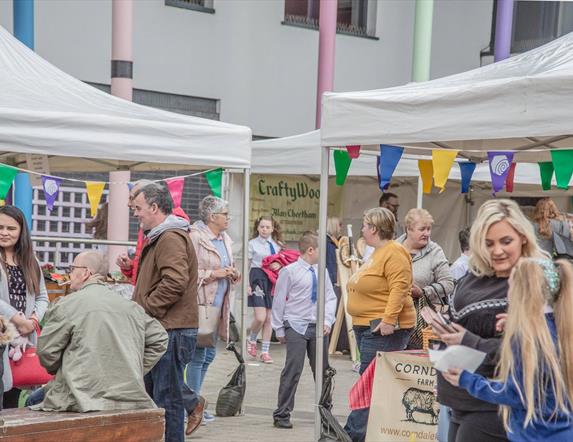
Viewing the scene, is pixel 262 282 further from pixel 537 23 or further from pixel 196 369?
pixel 537 23

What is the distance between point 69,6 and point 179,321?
8.68 meters

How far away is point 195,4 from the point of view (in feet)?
54.6

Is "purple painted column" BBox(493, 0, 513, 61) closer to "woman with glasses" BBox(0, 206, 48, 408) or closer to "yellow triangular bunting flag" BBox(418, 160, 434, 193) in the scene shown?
"yellow triangular bunting flag" BBox(418, 160, 434, 193)

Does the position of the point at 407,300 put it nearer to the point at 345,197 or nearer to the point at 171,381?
the point at 171,381

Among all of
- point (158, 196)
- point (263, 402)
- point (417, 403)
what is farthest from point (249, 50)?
point (417, 403)

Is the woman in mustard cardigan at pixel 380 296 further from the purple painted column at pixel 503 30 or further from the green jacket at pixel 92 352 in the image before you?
the purple painted column at pixel 503 30

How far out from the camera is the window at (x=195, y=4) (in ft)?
53.2

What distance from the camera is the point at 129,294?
29.7 feet

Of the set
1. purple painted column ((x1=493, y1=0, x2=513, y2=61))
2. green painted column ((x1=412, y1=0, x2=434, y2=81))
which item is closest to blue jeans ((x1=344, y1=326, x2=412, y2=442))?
green painted column ((x1=412, y1=0, x2=434, y2=81))

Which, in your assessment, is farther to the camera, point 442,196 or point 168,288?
point 442,196

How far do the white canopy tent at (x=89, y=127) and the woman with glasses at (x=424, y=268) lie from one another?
1.55m

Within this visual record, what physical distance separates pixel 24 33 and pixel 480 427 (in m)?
9.85

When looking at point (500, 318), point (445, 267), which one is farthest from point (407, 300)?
point (500, 318)

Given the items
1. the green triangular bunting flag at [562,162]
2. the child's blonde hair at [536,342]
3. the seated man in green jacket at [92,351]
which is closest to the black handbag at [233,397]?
the seated man in green jacket at [92,351]
